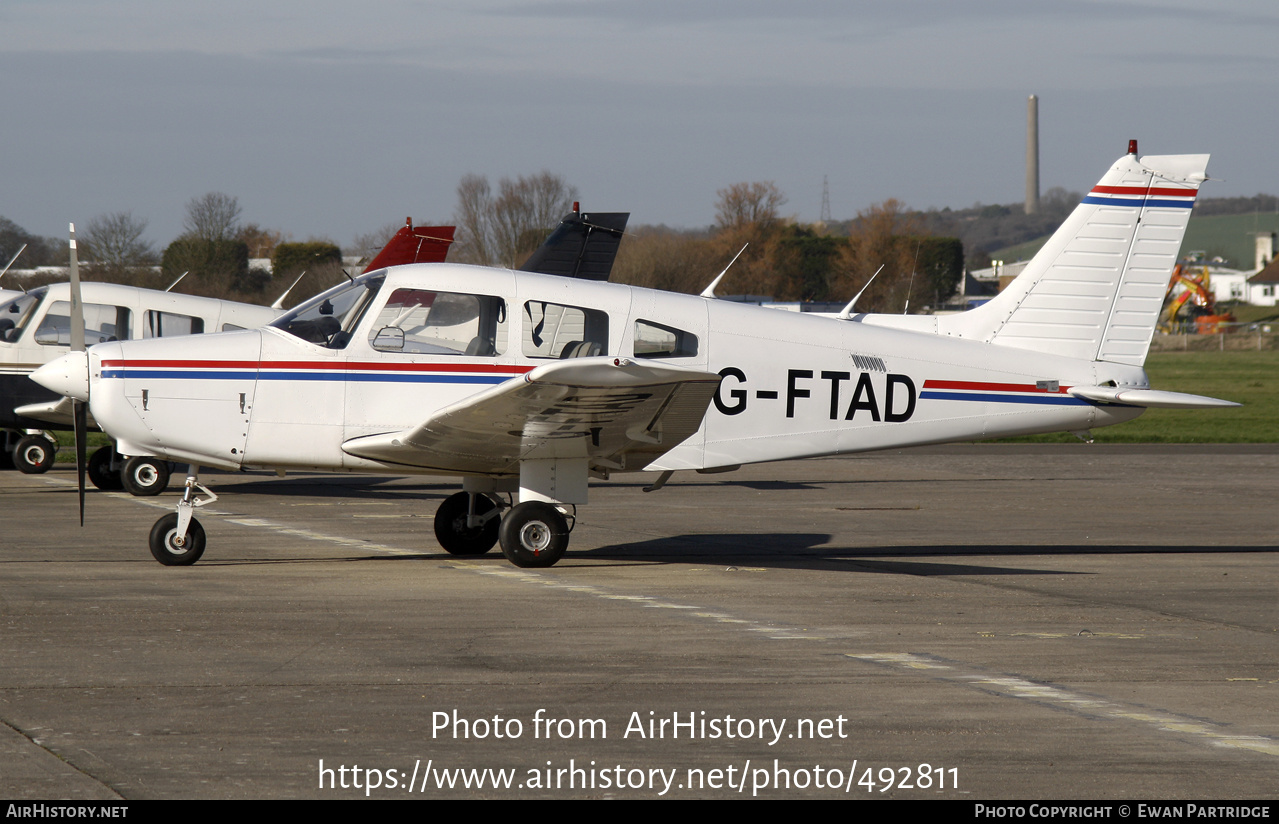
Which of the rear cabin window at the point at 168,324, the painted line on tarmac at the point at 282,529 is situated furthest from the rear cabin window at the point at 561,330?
the rear cabin window at the point at 168,324

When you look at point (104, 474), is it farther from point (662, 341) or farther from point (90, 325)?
point (662, 341)

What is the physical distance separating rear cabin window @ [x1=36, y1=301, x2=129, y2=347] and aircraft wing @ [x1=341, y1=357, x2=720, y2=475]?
8354mm

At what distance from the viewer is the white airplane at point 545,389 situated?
32.3 ft

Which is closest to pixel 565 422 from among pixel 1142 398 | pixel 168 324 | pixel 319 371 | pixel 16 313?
pixel 319 371

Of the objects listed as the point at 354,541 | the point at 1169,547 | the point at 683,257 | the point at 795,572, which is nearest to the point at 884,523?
the point at 1169,547

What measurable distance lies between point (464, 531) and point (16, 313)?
939cm

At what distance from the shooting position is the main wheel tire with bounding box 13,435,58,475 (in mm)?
17984

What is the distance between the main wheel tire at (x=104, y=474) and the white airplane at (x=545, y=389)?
675 centimetres

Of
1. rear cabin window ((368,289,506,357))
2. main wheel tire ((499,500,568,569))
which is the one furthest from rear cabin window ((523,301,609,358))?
main wheel tire ((499,500,568,569))

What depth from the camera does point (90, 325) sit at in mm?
17016

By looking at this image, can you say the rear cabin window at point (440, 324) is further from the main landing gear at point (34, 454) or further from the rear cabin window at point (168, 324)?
the main landing gear at point (34, 454)

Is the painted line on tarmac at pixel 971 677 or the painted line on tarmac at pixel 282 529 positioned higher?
the painted line on tarmac at pixel 971 677

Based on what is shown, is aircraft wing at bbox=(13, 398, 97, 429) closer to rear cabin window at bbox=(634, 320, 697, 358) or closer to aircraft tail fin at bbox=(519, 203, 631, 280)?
aircraft tail fin at bbox=(519, 203, 631, 280)

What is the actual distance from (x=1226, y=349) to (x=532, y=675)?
76.1 metres
